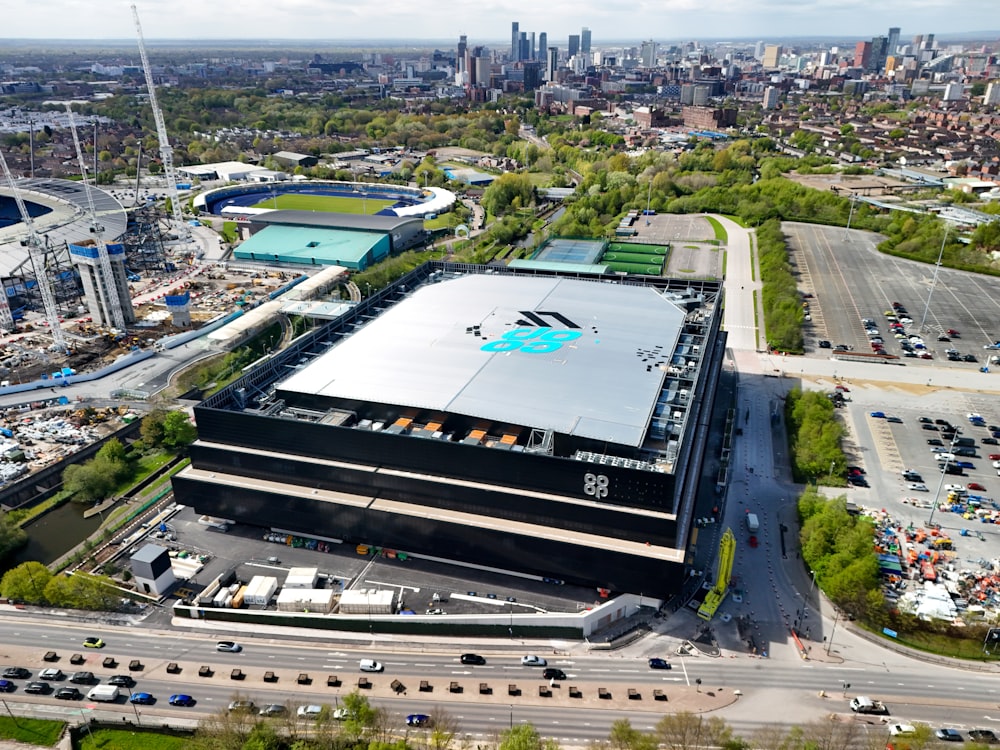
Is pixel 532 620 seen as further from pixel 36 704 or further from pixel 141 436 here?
pixel 141 436

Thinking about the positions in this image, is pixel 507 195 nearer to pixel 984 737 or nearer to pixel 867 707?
pixel 867 707

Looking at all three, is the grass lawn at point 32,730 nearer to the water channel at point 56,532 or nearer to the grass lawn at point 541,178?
the water channel at point 56,532

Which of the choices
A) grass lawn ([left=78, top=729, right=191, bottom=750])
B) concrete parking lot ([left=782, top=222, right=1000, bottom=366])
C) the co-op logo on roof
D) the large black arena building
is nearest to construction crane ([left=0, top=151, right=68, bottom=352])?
the large black arena building

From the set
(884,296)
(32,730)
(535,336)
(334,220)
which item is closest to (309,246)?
(334,220)

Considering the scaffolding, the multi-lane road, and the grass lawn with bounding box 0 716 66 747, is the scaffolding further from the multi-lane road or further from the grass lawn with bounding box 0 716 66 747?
the grass lawn with bounding box 0 716 66 747

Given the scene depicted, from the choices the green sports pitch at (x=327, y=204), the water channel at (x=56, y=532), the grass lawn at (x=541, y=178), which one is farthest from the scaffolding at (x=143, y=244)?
the grass lawn at (x=541, y=178)

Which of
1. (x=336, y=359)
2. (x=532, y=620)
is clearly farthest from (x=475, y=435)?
(x=336, y=359)
